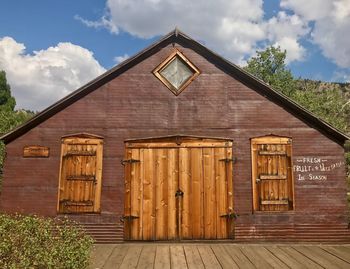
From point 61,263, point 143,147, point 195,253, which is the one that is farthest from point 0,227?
point 143,147

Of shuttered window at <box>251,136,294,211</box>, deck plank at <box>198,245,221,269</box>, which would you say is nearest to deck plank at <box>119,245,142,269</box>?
deck plank at <box>198,245,221,269</box>

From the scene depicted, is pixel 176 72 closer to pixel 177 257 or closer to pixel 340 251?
pixel 177 257

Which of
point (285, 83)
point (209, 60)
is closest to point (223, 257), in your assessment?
point (209, 60)

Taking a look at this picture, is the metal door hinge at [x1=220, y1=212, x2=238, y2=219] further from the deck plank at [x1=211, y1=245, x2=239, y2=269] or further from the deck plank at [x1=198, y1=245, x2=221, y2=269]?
the deck plank at [x1=198, y1=245, x2=221, y2=269]

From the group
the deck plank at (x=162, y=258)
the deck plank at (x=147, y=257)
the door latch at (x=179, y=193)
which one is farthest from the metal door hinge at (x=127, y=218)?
the door latch at (x=179, y=193)

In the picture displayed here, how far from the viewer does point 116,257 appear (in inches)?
311

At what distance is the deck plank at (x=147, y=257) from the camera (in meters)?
7.16

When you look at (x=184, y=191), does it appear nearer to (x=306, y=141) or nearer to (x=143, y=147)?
(x=143, y=147)

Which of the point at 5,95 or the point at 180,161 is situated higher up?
the point at 5,95

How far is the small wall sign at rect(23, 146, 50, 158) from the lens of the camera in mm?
9812

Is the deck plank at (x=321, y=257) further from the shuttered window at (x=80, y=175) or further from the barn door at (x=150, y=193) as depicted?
the shuttered window at (x=80, y=175)

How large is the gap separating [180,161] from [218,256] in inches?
114

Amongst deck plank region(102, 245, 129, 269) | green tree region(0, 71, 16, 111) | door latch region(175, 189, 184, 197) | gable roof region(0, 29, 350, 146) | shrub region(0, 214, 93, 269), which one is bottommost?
deck plank region(102, 245, 129, 269)

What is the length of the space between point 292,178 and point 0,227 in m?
7.63
